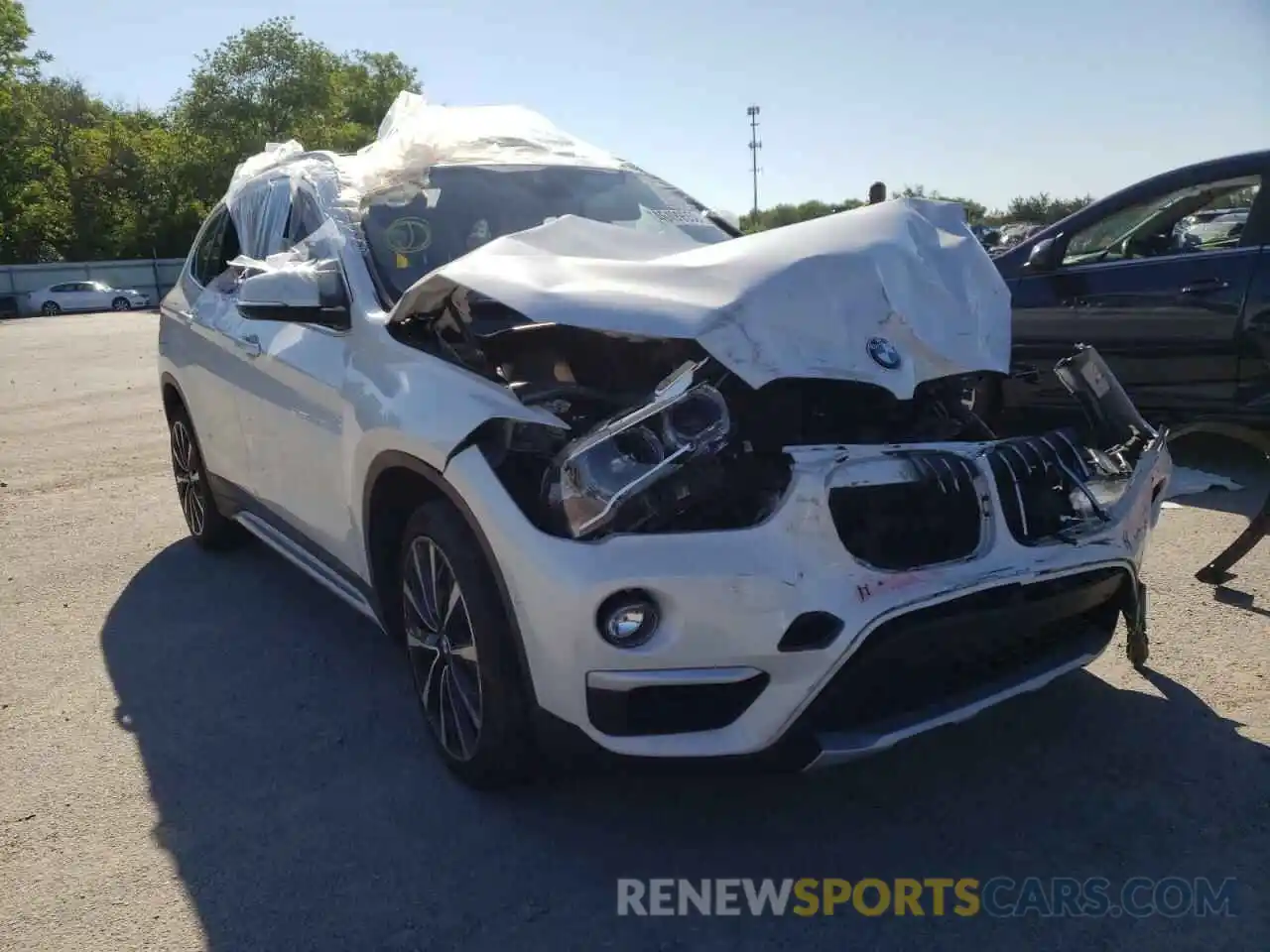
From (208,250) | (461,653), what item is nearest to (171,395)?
(208,250)

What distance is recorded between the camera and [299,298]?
11.6 ft

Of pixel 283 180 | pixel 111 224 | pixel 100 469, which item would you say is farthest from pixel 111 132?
pixel 283 180

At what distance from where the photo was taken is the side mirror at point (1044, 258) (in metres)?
6.39

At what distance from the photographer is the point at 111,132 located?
2028 inches

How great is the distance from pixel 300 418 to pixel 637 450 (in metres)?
1.62

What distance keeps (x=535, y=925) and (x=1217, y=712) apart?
2201mm

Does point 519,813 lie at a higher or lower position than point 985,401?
lower

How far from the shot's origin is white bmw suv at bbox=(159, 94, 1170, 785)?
249cm

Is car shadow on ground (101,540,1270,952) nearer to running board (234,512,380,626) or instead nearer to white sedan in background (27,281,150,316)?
running board (234,512,380,626)

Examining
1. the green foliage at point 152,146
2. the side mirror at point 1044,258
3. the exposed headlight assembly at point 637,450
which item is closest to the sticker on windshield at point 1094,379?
the exposed headlight assembly at point 637,450

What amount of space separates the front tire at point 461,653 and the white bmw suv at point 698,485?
0.04 feet

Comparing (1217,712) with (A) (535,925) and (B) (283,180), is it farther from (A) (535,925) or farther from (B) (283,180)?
(B) (283,180)

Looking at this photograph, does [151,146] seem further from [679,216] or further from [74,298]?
[679,216]

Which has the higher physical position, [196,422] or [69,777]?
[196,422]
